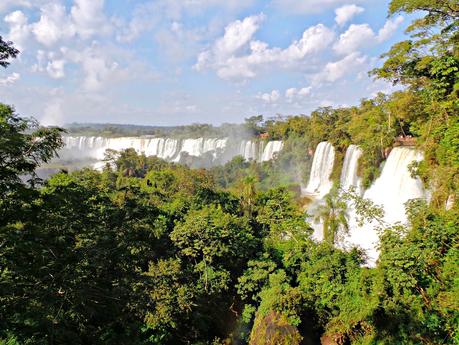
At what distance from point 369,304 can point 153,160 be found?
4043cm

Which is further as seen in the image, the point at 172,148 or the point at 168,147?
the point at 168,147

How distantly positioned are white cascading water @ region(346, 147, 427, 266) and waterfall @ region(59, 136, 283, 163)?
28241 millimetres

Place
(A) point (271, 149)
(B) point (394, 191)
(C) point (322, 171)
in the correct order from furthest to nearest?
1. (A) point (271, 149)
2. (C) point (322, 171)
3. (B) point (394, 191)

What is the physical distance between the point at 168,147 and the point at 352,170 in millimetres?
47053

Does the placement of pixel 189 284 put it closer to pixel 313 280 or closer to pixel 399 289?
pixel 313 280

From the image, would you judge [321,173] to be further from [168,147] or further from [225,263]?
[168,147]

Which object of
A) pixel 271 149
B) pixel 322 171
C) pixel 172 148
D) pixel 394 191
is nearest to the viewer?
pixel 394 191

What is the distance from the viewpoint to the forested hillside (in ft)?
18.4

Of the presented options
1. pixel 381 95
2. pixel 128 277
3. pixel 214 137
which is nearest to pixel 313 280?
pixel 128 277

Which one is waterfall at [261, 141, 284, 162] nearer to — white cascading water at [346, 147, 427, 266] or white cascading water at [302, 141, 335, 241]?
white cascading water at [302, 141, 335, 241]

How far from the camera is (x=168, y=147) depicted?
66750mm

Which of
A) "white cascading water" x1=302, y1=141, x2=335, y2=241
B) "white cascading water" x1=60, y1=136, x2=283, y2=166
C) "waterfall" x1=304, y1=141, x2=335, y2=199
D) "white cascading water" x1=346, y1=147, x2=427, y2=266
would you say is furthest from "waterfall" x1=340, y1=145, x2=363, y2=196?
"white cascading water" x1=60, y1=136, x2=283, y2=166

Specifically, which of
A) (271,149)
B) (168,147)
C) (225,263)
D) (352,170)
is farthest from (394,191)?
(168,147)

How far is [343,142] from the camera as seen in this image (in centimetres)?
3070
